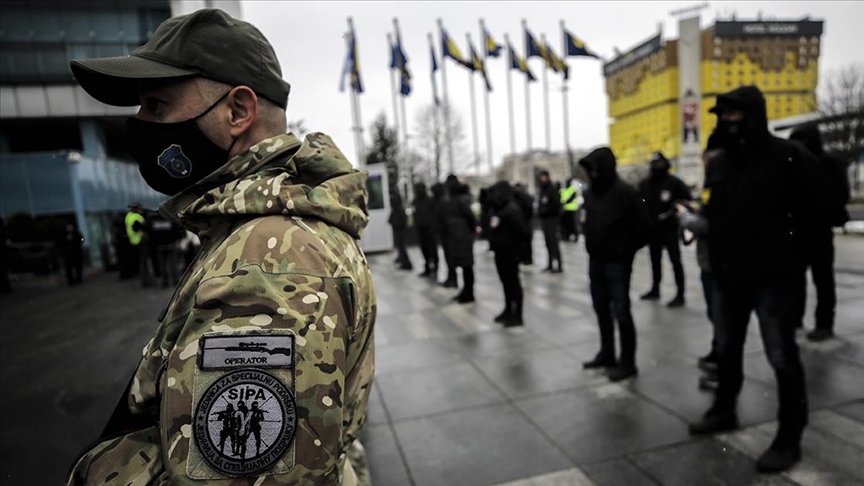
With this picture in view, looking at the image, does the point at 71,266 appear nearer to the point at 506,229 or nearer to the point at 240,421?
the point at 506,229

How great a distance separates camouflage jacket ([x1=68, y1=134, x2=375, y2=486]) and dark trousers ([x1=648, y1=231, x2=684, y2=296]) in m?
6.24

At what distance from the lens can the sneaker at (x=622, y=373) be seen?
4160 mm

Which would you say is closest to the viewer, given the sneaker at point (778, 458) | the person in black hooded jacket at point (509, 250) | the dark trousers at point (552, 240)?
the sneaker at point (778, 458)

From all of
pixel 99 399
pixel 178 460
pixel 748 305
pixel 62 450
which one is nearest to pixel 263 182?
pixel 178 460

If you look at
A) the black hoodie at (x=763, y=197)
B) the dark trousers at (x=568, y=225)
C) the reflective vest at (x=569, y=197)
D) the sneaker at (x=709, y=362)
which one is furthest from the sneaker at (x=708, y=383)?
the dark trousers at (x=568, y=225)

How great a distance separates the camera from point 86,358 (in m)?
5.29

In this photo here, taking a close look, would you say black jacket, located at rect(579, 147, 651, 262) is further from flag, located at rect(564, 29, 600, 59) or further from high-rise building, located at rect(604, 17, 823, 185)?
high-rise building, located at rect(604, 17, 823, 185)

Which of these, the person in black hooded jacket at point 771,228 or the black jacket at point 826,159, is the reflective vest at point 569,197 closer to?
the black jacket at point 826,159

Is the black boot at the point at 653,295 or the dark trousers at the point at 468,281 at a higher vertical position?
the dark trousers at the point at 468,281

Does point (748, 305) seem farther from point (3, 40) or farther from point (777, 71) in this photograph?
point (777, 71)

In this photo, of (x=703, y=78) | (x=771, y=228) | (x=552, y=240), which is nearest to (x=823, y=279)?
(x=771, y=228)

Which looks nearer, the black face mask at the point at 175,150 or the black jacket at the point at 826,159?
the black face mask at the point at 175,150

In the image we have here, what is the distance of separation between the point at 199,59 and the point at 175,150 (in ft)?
0.81

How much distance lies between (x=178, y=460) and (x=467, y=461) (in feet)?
8.32
